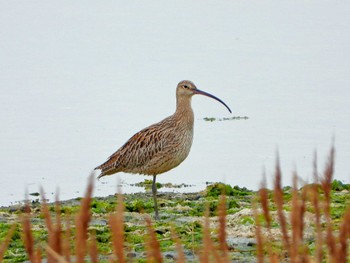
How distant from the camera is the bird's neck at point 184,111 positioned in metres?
12.5

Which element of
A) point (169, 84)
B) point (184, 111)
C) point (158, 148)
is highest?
point (169, 84)

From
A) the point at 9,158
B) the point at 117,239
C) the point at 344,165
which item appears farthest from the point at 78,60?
the point at 117,239

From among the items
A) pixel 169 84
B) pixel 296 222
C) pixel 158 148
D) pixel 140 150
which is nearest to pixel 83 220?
pixel 296 222

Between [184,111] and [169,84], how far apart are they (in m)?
7.11

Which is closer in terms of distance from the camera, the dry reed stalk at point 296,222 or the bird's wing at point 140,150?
the dry reed stalk at point 296,222

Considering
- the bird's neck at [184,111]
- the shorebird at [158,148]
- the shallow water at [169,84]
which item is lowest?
the shorebird at [158,148]

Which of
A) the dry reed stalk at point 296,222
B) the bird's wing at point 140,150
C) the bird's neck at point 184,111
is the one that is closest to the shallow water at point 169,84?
the bird's wing at point 140,150

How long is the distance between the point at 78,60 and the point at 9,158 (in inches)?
294

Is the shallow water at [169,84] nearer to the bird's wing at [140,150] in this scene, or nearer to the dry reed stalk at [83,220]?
the bird's wing at [140,150]

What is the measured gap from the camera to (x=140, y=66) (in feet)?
70.0

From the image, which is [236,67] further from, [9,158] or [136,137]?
[136,137]

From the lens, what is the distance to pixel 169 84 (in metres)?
19.7

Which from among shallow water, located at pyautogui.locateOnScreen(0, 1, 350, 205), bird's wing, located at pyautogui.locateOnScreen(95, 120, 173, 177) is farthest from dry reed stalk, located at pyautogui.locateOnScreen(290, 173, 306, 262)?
bird's wing, located at pyautogui.locateOnScreen(95, 120, 173, 177)

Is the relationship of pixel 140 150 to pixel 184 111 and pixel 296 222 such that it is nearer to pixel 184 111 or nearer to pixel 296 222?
pixel 184 111
